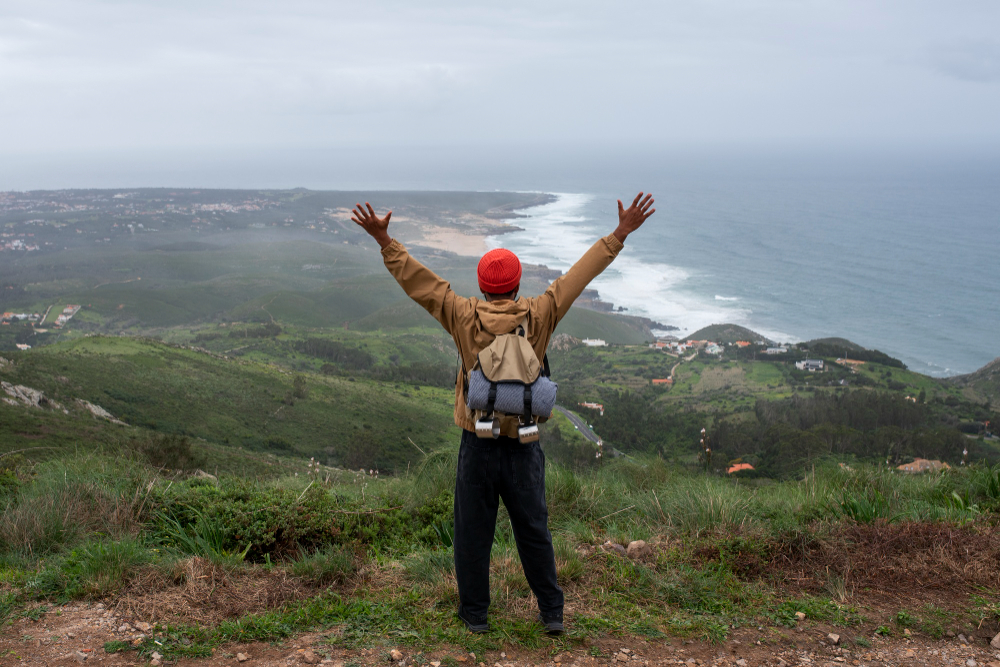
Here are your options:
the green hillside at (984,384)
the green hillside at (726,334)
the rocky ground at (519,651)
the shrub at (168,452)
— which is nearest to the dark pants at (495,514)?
the rocky ground at (519,651)

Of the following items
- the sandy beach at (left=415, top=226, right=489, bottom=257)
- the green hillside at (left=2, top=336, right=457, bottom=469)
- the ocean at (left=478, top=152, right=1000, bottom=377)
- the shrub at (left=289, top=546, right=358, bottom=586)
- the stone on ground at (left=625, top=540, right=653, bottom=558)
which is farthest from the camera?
the sandy beach at (left=415, top=226, right=489, bottom=257)

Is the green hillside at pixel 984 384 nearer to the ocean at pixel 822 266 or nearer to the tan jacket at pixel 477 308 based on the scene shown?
the ocean at pixel 822 266

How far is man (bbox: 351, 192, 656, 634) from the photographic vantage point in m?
3.10

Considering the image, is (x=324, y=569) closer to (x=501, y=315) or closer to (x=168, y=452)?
(x=501, y=315)

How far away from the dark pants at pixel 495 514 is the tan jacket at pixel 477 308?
16cm

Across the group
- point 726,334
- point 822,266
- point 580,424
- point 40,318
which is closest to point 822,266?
point 822,266

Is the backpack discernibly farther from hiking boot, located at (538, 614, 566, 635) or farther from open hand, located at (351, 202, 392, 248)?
hiking boot, located at (538, 614, 566, 635)

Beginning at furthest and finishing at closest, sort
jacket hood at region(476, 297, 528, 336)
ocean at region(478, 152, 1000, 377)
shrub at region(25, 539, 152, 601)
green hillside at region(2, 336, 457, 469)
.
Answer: ocean at region(478, 152, 1000, 377) → green hillside at region(2, 336, 457, 469) → shrub at region(25, 539, 152, 601) → jacket hood at region(476, 297, 528, 336)

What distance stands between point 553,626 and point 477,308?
1.77 meters

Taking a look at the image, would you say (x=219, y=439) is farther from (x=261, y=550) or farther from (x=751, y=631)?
(x=751, y=631)

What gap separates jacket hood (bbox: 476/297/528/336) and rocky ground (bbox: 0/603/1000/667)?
169 centimetres

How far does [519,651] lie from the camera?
3.21 m

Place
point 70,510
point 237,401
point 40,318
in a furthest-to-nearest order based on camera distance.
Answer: point 40,318 < point 237,401 < point 70,510

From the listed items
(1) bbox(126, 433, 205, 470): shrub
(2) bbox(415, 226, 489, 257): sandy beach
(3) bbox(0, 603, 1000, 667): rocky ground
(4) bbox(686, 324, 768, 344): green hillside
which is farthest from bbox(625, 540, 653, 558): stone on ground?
(2) bbox(415, 226, 489, 257): sandy beach
